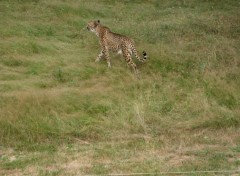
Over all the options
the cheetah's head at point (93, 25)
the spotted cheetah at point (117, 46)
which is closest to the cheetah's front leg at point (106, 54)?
the spotted cheetah at point (117, 46)

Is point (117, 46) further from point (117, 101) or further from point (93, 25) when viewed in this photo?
point (117, 101)

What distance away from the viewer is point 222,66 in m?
14.7

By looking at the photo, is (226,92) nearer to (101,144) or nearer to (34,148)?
(101,144)

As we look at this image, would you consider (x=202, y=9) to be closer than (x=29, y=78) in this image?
No

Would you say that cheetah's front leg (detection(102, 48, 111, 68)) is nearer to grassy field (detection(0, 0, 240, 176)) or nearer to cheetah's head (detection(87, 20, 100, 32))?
grassy field (detection(0, 0, 240, 176))

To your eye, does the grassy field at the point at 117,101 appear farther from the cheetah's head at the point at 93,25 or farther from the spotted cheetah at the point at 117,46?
the cheetah's head at the point at 93,25

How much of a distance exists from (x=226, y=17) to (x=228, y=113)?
10391mm

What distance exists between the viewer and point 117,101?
12172mm

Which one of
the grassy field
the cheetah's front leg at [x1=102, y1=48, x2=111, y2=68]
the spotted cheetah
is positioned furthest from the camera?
the cheetah's front leg at [x1=102, y1=48, x2=111, y2=68]

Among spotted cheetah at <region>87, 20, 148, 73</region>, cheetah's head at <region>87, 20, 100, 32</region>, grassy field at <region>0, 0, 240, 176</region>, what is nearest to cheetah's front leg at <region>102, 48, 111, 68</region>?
spotted cheetah at <region>87, 20, 148, 73</region>

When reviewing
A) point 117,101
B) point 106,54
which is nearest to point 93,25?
point 106,54

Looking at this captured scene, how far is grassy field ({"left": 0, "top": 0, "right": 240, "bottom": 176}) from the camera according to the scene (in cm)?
957

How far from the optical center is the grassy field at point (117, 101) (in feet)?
31.4

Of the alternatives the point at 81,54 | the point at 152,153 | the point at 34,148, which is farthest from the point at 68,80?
the point at 152,153
